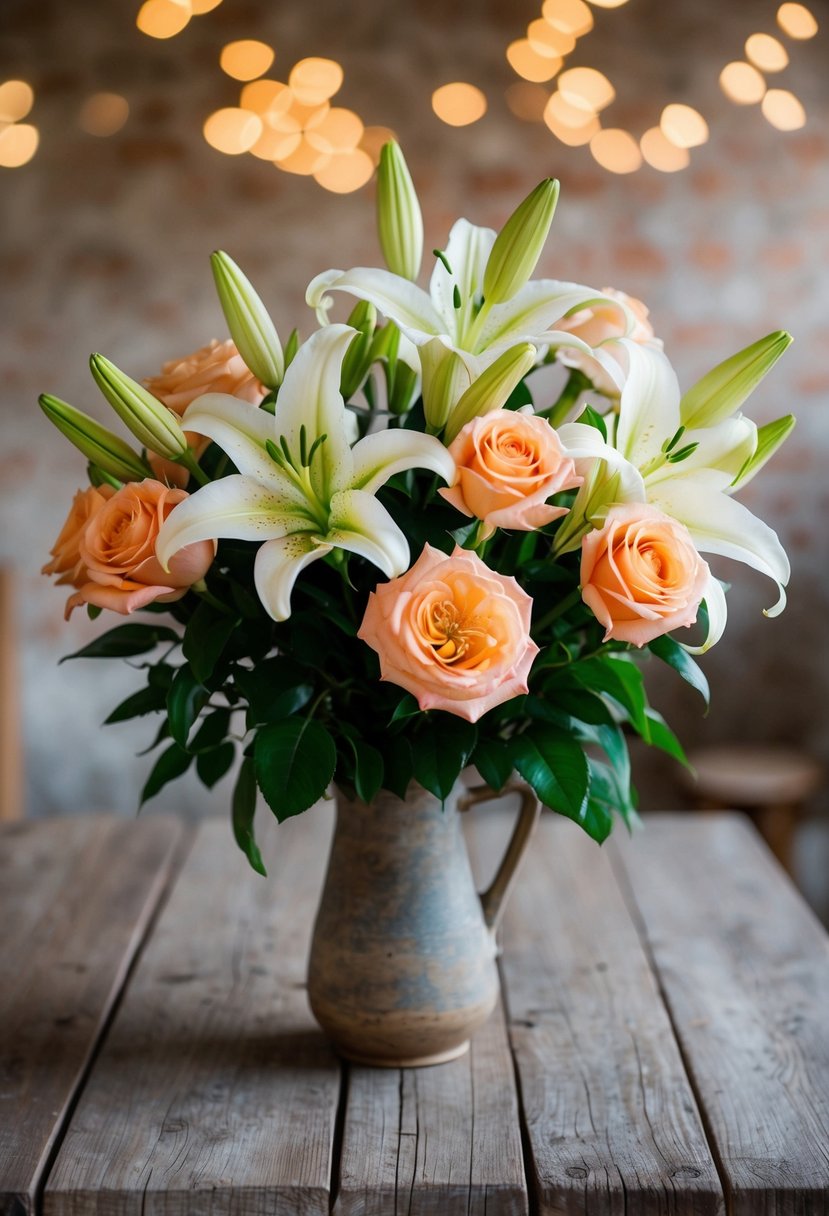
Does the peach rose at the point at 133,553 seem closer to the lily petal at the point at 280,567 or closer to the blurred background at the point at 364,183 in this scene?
the lily petal at the point at 280,567

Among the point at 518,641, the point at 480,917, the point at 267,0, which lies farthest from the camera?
the point at 267,0

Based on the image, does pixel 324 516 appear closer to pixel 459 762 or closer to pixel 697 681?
pixel 459 762

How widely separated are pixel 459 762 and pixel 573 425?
258 mm

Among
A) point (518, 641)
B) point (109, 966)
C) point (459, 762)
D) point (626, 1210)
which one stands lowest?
point (109, 966)

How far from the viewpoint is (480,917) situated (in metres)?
1.04

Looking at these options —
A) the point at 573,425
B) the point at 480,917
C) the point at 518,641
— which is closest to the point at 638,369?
the point at 573,425

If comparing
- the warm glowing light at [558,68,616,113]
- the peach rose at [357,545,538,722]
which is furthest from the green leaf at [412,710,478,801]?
the warm glowing light at [558,68,616,113]

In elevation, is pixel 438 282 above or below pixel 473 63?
below

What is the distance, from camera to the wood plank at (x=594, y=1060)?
868 mm

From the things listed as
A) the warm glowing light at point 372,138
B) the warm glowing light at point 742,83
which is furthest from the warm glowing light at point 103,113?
the warm glowing light at point 742,83

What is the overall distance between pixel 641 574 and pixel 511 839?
0.35m

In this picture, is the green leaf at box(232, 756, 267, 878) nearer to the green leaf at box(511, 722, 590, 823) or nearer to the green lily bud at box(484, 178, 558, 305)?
the green leaf at box(511, 722, 590, 823)

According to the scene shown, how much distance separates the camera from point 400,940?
99cm

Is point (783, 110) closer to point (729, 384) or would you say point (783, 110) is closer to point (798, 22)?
point (798, 22)
